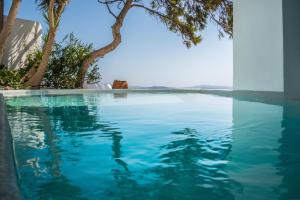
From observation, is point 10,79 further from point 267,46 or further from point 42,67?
point 267,46

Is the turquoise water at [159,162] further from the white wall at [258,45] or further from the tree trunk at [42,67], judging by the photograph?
the tree trunk at [42,67]

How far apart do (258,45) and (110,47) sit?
25.1ft

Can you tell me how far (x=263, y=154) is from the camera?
94.0 inches

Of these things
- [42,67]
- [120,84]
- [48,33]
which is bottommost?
[120,84]

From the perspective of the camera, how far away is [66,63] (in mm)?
14789

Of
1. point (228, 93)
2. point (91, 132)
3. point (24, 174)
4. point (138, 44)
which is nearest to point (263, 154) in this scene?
point (24, 174)

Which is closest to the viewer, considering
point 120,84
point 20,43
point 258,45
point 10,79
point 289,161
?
point 289,161

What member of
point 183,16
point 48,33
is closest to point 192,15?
point 183,16

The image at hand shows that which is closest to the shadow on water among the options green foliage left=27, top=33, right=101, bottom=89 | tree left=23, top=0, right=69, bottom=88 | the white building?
the white building

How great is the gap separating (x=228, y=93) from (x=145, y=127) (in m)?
6.85

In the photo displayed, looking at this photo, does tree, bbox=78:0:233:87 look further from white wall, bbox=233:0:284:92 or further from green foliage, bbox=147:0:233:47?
white wall, bbox=233:0:284:92

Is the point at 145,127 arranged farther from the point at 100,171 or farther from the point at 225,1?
the point at 225,1

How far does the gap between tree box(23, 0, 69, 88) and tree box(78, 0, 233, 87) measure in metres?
1.83

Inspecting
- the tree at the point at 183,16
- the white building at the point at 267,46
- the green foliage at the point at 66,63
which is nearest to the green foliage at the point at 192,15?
the tree at the point at 183,16
